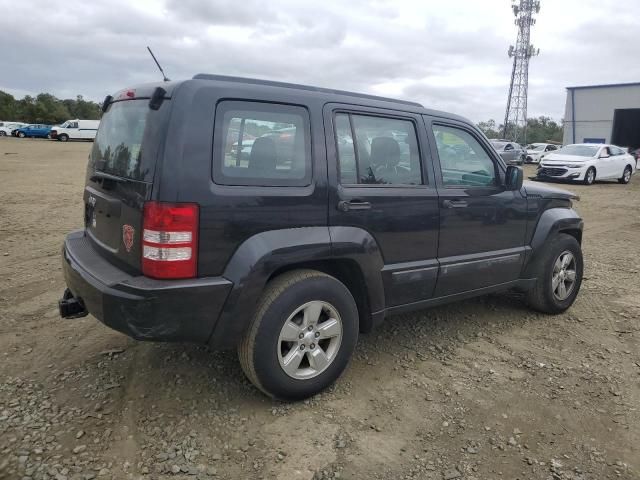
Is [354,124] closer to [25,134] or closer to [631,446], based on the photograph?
[631,446]

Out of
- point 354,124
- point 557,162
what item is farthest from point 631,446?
point 557,162

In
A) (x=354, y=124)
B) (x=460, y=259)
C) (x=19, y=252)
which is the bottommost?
(x=19, y=252)

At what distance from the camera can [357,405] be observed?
321cm

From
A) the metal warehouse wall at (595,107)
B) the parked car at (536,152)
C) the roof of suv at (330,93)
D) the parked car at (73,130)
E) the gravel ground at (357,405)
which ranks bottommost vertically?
the gravel ground at (357,405)

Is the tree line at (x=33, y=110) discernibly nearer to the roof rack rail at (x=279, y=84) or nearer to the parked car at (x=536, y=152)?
the parked car at (x=536, y=152)

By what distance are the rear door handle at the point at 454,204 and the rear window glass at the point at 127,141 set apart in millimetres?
2011

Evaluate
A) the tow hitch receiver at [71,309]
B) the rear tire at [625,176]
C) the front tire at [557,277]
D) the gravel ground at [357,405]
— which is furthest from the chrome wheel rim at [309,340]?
the rear tire at [625,176]

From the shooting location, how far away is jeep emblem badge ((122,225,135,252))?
2.82 metres

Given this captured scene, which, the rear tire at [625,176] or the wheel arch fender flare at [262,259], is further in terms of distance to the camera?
the rear tire at [625,176]

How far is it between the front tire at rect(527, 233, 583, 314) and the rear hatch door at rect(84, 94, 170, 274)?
3448 millimetres

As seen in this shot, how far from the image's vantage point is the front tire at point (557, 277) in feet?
15.3

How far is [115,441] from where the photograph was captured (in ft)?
9.08

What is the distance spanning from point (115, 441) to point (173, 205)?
1.29 metres

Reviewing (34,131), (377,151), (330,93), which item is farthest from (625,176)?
(34,131)
